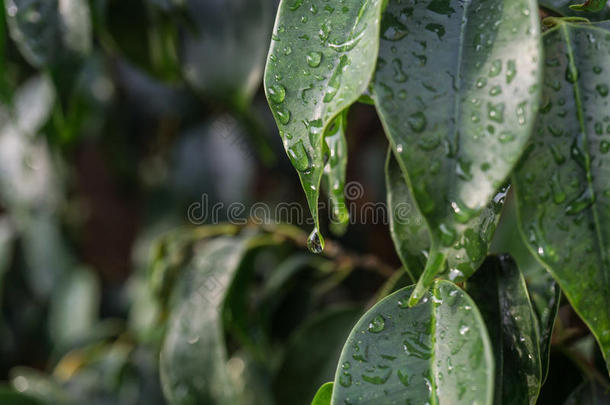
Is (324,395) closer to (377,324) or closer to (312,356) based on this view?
(377,324)

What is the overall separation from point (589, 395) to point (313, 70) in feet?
1.07

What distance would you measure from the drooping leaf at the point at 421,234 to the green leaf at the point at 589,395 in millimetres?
172

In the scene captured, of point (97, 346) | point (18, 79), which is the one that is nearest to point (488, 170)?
point (97, 346)

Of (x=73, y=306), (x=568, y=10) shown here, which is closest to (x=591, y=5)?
(x=568, y=10)

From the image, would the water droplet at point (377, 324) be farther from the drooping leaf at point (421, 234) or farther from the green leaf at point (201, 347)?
the green leaf at point (201, 347)

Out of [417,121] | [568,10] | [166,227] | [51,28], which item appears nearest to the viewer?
[417,121]

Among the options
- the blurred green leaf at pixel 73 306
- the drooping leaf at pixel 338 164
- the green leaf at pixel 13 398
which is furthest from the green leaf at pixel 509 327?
the blurred green leaf at pixel 73 306

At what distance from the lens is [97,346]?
1.02 m

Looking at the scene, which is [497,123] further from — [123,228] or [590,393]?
[123,228]

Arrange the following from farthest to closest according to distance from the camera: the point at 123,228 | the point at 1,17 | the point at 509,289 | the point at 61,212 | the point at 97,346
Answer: the point at 123,228 < the point at 61,212 < the point at 97,346 < the point at 1,17 < the point at 509,289

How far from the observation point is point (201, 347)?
0.64m

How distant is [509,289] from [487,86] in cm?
16

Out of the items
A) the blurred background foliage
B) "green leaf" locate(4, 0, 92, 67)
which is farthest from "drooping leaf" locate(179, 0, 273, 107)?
"green leaf" locate(4, 0, 92, 67)

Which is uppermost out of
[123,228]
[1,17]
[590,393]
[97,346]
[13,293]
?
[1,17]
